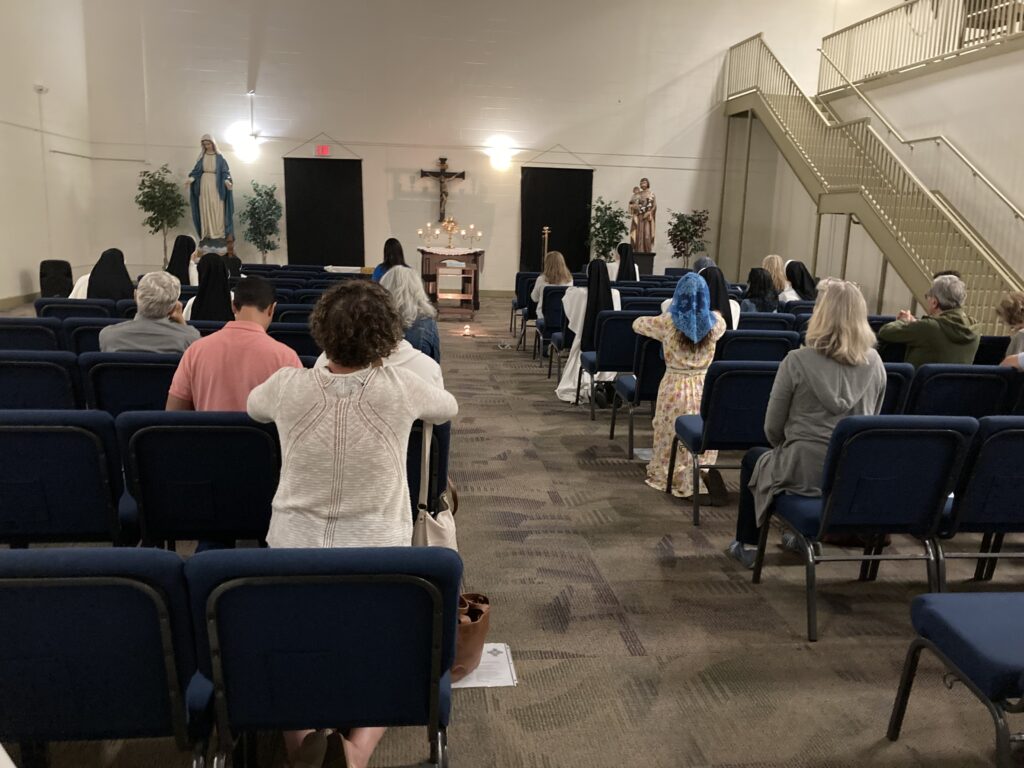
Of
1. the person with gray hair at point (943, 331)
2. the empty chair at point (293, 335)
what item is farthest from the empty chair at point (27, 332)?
the person with gray hair at point (943, 331)

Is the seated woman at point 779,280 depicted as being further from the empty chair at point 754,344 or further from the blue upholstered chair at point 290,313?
the blue upholstered chair at point 290,313

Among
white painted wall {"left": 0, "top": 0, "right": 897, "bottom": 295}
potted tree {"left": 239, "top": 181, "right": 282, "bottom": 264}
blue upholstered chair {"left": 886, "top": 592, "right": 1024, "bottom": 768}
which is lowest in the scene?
blue upholstered chair {"left": 886, "top": 592, "right": 1024, "bottom": 768}

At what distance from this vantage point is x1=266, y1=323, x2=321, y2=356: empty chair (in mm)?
4223

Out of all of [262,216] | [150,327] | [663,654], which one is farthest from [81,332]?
[262,216]

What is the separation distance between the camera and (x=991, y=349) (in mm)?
4836

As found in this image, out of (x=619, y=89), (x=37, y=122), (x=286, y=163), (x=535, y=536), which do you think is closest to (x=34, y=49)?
(x=37, y=122)

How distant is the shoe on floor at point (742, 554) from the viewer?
3444 millimetres

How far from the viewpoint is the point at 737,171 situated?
14867mm

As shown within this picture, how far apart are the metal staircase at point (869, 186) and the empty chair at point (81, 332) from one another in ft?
26.2

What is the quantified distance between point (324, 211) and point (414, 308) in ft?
36.0

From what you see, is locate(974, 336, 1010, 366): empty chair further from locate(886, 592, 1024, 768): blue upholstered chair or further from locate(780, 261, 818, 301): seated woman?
locate(886, 592, 1024, 768): blue upholstered chair

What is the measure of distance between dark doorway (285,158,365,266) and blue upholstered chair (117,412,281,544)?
39.8ft

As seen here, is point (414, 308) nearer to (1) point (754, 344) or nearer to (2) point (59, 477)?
(2) point (59, 477)

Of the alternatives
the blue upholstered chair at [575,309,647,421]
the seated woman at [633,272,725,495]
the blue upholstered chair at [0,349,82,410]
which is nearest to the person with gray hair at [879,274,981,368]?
the seated woman at [633,272,725,495]
